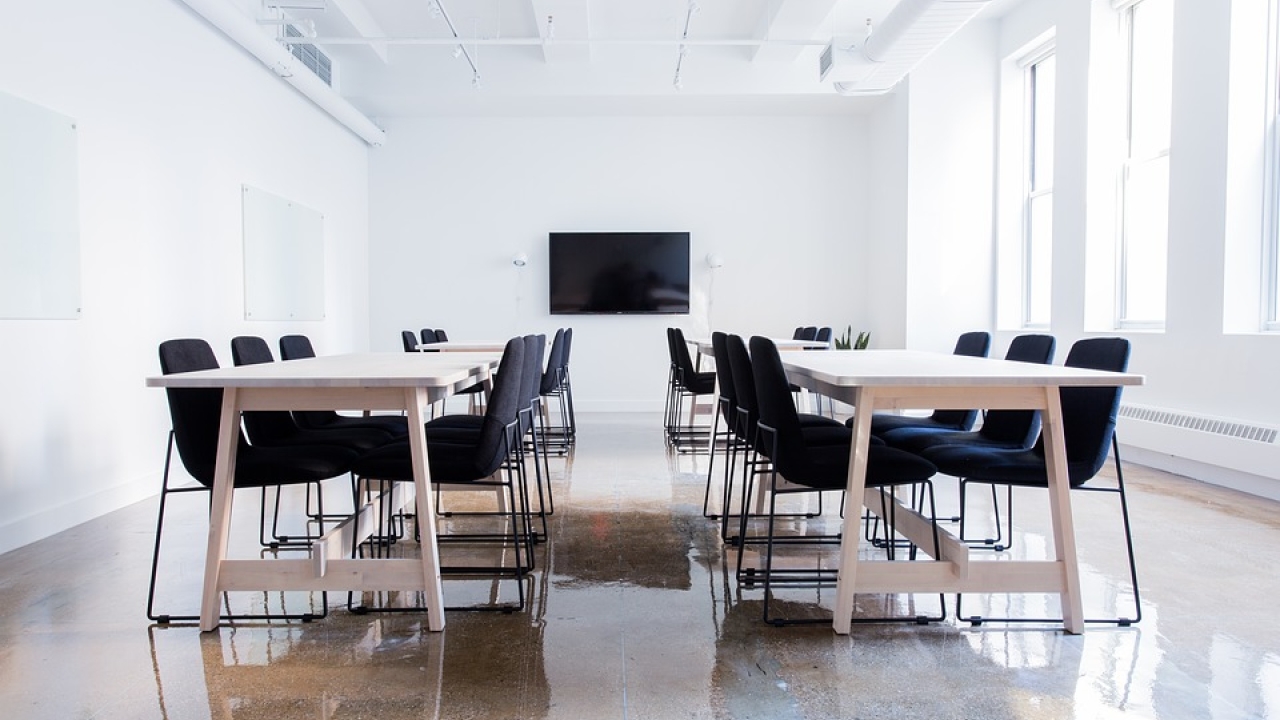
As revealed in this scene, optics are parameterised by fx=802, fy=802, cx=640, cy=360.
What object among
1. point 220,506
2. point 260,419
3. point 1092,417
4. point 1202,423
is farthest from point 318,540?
point 1202,423

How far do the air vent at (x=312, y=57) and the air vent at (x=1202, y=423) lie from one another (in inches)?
278

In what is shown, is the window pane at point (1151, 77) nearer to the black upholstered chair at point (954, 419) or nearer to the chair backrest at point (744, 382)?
the black upholstered chair at point (954, 419)

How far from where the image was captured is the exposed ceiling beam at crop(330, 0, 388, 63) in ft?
22.0

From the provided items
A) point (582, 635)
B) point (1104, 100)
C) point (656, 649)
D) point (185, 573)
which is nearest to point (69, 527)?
point (185, 573)

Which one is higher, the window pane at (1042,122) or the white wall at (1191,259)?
the window pane at (1042,122)

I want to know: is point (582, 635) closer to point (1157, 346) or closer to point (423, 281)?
point (1157, 346)

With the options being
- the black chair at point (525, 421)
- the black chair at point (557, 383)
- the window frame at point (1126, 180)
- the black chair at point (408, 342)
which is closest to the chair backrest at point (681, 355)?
the black chair at point (557, 383)

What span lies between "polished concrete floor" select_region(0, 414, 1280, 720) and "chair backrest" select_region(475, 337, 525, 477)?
486 mm

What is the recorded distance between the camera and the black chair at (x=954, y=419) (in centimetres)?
345

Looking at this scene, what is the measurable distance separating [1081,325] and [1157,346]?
837mm

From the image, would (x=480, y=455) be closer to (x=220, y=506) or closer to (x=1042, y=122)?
(x=220, y=506)

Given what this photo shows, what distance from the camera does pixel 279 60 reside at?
6.00 metres

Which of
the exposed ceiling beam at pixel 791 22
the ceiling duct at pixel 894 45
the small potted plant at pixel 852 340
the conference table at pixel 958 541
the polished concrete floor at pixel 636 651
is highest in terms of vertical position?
the exposed ceiling beam at pixel 791 22

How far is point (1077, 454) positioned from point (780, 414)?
1003 millimetres
